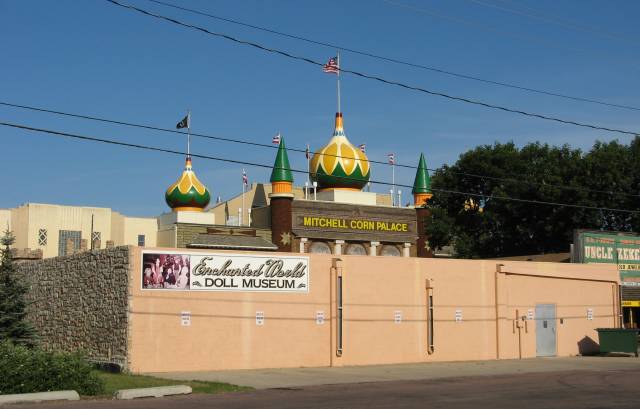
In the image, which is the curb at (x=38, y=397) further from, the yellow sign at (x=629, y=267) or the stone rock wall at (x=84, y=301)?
the yellow sign at (x=629, y=267)

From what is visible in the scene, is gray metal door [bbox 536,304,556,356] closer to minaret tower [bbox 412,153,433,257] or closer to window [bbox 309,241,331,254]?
window [bbox 309,241,331,254]

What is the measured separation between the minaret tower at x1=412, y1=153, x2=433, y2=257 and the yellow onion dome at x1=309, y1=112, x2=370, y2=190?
446cm

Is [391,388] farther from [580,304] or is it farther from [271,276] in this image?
[580,304]

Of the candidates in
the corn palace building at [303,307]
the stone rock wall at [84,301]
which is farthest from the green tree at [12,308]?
the corn palace building at [303,307]

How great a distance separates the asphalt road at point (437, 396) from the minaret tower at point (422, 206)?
145 ft

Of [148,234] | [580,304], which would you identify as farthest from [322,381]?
[148,234]

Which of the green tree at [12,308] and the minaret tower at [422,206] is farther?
the minaret tower at [422,206]

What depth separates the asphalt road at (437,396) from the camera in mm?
16641

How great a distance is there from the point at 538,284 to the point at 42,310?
63.9 ft

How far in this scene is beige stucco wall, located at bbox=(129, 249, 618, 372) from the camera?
2662 centimetres

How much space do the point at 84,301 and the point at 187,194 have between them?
40521 mm

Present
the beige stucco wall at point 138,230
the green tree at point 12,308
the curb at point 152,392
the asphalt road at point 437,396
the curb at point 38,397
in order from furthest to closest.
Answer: the beige stucco wall at point 138,230, the green tree at point 12,308, the curb at point 152,392, the curb at point 38,397, the asphalt road at point 437,396

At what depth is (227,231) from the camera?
2457 inches

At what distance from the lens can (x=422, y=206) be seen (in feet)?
226
